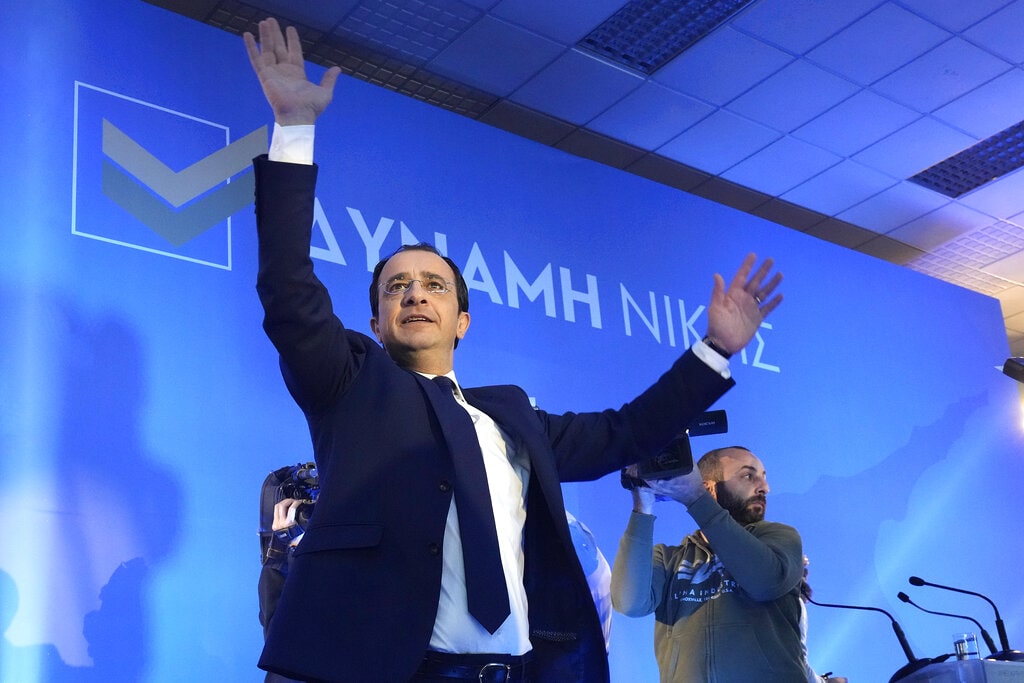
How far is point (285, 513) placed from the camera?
2.61m

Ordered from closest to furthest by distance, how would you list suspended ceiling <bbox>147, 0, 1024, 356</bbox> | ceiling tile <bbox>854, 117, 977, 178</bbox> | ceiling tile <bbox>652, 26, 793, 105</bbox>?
Answer: 1. suspended ceiling <bbox>147, 0, 1024, 356</bbox>
2. ceiling tile <bbox>652, 26, 793, 105</bbox>
3. ceiling tile <bbox>854, 117, 977, 178</bbox>

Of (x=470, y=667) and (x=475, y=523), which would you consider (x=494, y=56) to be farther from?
(x=470, y=667)

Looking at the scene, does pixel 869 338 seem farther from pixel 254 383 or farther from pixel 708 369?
pixel 708 369

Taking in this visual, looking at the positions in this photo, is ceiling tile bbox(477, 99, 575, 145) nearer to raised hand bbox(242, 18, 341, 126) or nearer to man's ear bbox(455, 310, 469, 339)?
man's ear bbox(455, 310, 469, 339)

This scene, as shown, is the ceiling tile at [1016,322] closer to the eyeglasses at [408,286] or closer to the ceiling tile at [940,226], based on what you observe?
the ceiling tile at [940,226]

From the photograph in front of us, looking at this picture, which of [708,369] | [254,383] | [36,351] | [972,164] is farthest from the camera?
[972,164]

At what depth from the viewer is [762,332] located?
5.30 m

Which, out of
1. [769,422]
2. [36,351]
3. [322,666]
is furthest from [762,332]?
[322,666]

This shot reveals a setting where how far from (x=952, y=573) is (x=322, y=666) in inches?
198

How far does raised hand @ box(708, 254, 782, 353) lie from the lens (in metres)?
1.87

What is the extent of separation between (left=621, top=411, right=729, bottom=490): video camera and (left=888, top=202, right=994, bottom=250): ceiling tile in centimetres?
436

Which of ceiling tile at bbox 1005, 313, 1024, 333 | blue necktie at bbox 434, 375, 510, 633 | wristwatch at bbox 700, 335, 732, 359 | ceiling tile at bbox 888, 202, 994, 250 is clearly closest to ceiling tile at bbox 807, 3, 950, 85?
ceiling tile at bbox 888, 202, 994, 250

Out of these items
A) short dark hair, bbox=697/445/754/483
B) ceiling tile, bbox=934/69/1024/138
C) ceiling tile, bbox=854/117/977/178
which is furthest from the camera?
ceiling tile, bbox=854/117/977/178

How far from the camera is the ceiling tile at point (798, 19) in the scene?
15.2 ft
